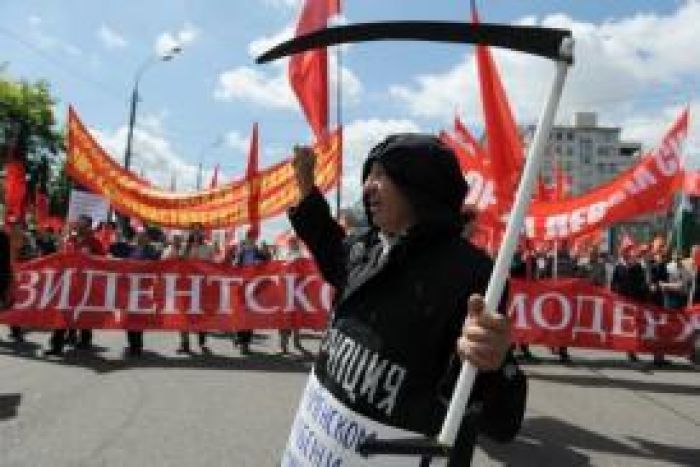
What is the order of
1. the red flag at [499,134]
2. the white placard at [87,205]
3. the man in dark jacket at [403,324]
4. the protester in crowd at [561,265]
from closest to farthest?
1. the man in dark jacket at [403,324]
2. the red flag at [499,134]
3. the protester in crowd at [561,265]
4. the white placard at [87,205]

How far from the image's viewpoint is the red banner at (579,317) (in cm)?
1588

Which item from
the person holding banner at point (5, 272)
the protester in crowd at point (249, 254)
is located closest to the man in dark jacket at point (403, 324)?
the person holding banner at point (5, 272)

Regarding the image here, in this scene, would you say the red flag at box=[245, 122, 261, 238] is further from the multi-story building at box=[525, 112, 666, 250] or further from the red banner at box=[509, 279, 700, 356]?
the multi-story building at box=[525, 112, 666, 250]

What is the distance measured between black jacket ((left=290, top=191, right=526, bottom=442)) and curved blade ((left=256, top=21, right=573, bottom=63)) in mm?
517

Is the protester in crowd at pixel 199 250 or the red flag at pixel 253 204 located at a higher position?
the red flag at pixel 253 204

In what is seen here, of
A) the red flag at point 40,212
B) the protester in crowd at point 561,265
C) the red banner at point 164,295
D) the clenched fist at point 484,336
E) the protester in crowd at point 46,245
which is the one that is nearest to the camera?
the clenched fist at point 484,336

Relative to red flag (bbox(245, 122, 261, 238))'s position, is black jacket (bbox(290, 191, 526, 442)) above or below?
below

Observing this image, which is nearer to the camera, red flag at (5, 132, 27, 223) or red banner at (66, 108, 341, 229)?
red banner at (66, 108, 341, 229)

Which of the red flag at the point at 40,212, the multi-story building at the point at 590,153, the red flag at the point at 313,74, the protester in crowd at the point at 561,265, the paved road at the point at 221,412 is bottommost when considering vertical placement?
the paved road at the point at 221,412

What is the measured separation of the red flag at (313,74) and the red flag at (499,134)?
2.15m

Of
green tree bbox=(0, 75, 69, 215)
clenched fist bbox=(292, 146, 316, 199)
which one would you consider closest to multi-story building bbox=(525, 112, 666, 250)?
green tree bbox=(0, 75, 69, 215)

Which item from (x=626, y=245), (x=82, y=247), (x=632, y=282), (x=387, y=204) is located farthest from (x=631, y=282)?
(x=387, y=204)

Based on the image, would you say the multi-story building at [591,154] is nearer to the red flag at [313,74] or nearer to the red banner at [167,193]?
the red banner at [167,193]

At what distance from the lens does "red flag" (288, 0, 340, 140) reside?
14742mm
